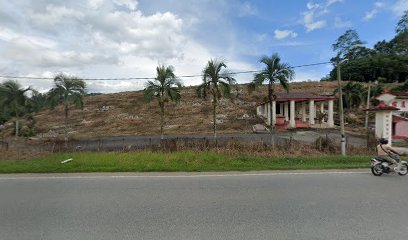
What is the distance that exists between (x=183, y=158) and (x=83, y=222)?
274 inches

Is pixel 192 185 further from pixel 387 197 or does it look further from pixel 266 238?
pixel 387 197

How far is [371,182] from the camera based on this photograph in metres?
7.38

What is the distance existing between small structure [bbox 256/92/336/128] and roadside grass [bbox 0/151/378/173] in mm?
20366

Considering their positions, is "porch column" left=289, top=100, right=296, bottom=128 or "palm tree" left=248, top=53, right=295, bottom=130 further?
"porch column" left=289, top=100, right=296, bottom=128

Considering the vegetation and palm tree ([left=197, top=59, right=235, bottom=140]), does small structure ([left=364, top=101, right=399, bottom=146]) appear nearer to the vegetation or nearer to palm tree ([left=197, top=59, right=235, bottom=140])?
palm tree ([left=197, top=59, right=235, bottom=140])

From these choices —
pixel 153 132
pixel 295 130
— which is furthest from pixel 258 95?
pixel 153 132

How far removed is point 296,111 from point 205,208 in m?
36.1

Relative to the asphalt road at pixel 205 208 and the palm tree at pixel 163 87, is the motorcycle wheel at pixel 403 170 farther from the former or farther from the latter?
the palm tree at pixel 163 87

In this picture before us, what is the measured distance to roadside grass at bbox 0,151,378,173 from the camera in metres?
9.73

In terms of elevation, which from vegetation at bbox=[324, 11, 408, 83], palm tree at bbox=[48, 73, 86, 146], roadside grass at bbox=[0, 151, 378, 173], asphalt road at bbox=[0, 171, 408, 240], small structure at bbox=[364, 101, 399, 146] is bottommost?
roadside grass at bbox=[0, 151, 378, 173]

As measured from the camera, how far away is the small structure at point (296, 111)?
32.8 m

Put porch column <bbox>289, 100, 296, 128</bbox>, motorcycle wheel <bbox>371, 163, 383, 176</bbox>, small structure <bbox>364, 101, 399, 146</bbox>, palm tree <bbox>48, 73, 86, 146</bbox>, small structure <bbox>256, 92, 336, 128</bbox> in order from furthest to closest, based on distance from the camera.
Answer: small structure <bbox>256, 92, 336, 128</bbox> < porch column <bbox>289, 100, 296, 128</bbox> < palm tree <bbox>48, 73, 86, 146</bbox> < small structure <bbox>364, 101, 399, 146</bbox> < motorcycle wheel <bbox>371, 163, 383, 176</bbox>

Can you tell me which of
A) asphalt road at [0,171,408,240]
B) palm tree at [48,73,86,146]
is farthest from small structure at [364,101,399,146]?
palm tree at [48,73,86,146]

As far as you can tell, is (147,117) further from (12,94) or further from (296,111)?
(296,111)
